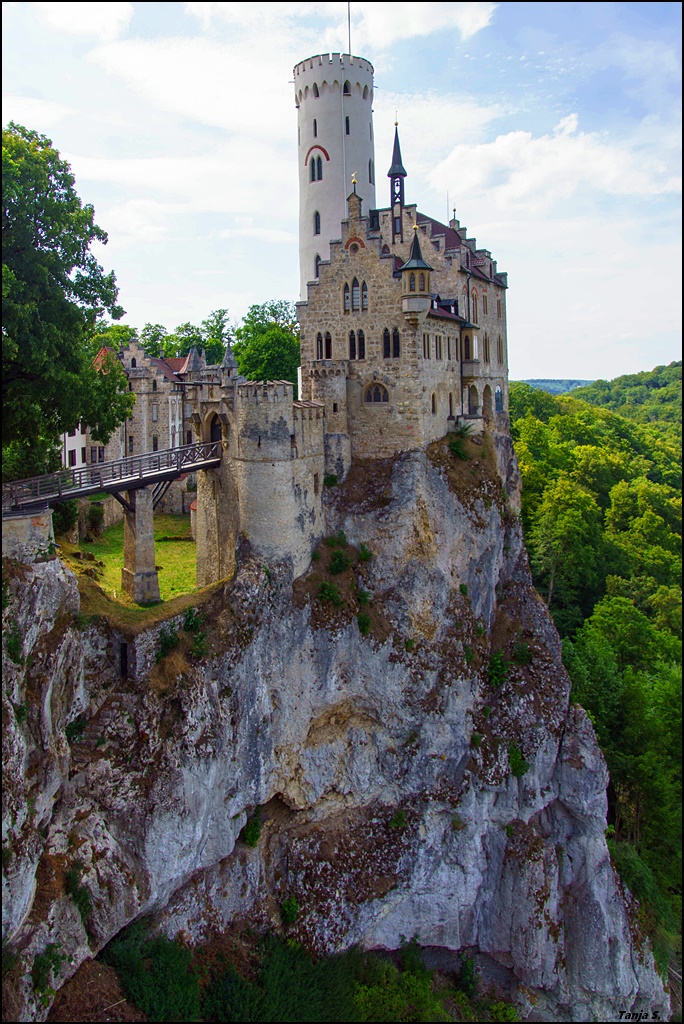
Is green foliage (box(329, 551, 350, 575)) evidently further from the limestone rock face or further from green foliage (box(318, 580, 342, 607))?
green foliage (box(318, 580, 342, 607))

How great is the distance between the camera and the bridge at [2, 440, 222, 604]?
100ft

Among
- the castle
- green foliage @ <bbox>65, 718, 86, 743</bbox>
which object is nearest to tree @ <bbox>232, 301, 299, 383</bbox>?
the castle

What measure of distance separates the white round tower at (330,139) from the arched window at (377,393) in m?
8.39

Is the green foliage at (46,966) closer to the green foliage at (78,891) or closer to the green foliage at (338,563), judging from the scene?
the green foliage at (78,891)

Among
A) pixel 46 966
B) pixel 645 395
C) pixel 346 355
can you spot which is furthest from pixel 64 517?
pixel 645 395

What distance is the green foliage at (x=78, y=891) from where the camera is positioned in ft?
88.3

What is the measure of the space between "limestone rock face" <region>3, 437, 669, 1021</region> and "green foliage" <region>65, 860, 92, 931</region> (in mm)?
91

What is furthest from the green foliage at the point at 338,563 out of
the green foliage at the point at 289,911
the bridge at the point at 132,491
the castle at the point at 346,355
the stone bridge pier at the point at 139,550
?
the green foliage at the point at 289,911

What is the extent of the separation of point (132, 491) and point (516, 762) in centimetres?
2149

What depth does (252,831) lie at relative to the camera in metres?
33.3

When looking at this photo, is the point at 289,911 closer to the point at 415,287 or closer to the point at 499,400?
the point at 415,287

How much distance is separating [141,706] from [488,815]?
18.0 metres

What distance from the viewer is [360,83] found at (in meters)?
44.3

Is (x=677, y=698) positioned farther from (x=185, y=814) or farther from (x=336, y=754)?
(x=185, y=814)
